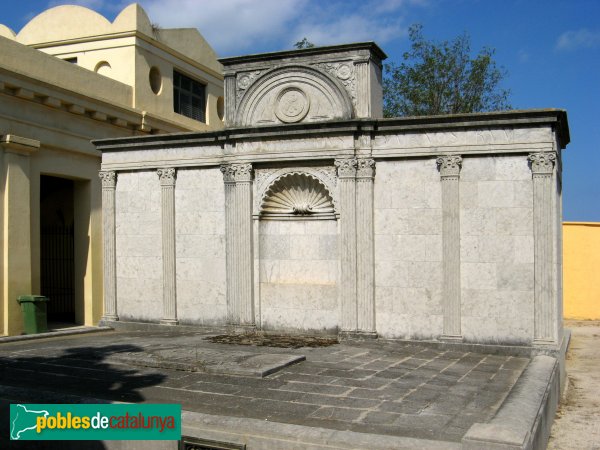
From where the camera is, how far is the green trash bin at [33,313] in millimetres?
14938

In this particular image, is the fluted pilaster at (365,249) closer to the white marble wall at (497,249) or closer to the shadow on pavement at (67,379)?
the white marble wall at (497,249)

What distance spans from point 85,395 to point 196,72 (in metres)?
17.3

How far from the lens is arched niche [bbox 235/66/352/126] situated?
12.2 meters

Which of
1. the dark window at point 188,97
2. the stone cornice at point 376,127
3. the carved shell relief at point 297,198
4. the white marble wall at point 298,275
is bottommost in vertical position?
the white marble wall at point 298,275

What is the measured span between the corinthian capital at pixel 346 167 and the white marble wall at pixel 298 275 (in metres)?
1.02

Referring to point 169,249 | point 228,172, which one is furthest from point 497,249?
point 169,249

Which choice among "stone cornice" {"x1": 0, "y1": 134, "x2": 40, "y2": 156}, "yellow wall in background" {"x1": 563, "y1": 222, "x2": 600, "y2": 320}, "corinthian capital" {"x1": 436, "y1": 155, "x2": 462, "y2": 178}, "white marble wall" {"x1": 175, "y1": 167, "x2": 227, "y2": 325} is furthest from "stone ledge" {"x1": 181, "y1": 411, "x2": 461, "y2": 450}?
"yellow wall in background" {"x1": 563, "y1": 222, "x2": 600, "y2": 320}

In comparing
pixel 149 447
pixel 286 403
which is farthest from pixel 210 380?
pixel 149 447

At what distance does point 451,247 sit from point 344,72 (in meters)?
3.96

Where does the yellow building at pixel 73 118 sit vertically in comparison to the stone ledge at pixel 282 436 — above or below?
above

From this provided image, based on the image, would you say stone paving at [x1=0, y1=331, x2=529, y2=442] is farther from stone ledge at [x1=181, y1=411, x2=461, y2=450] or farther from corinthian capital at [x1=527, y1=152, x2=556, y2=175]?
corinthian capital at [x1=527, y1=152, x2=556, y2=175]

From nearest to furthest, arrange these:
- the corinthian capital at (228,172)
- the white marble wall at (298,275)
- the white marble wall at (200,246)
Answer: the white marble wall at (298,275), the corinthian capital at (228,172), the white marble wall at (200,246)

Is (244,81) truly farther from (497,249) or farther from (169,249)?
(497,249)

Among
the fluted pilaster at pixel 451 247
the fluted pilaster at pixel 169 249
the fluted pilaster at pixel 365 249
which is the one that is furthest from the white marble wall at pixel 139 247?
the fluted pilaster at pixel 451 247
